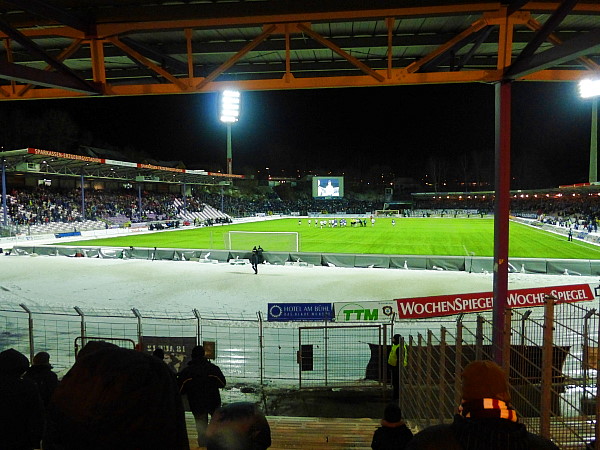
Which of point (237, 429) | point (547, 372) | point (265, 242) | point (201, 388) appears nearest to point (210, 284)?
point (201, 388)

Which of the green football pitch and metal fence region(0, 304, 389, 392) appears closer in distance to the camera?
metal fence region(0, 304, 389, 392)

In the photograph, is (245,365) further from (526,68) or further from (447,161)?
(447,161)

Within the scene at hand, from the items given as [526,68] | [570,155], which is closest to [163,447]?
[526,68]

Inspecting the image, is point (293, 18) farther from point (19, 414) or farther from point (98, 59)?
point (19, 414)

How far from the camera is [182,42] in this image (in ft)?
25.7

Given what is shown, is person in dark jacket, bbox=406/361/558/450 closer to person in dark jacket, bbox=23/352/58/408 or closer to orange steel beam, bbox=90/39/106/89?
person in dark jacket, bbox=23/352/58/408

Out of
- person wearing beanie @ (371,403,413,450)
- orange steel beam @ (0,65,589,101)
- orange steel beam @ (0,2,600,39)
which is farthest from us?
orange steel beam @ (0,65,589,101)

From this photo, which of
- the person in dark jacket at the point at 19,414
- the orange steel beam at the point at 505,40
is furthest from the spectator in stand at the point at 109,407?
the orange steel beam at the point at 505,40

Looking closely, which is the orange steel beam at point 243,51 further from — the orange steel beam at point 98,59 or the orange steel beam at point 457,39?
the orange steel beam at point 457,39

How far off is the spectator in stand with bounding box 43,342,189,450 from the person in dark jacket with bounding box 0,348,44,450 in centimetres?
188

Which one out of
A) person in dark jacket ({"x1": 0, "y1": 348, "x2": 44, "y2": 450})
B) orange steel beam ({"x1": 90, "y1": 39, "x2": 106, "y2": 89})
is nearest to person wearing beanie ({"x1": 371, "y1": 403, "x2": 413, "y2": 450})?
person in dark jacket ({"x1": 0, "y1": 348, "x2": 44, "y2": 450})

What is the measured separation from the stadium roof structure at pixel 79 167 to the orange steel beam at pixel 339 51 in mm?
39121

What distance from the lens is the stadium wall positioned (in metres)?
22.6

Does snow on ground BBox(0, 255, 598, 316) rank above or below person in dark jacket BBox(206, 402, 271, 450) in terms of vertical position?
below
